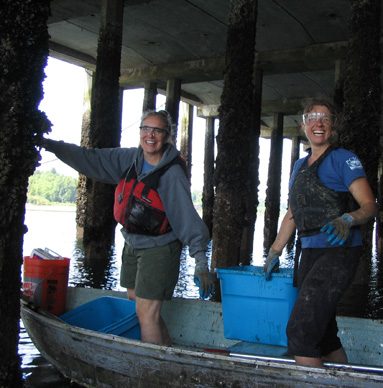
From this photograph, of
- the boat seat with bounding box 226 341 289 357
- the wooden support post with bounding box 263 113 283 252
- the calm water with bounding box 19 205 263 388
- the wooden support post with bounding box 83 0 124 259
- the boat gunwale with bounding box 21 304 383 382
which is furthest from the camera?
the wooden support post with bounding box 263 113 283 252

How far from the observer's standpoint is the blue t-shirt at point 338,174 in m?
3.22

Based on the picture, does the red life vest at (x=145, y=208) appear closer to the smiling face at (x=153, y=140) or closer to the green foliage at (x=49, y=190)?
the smiling face at (x=153, y=140)

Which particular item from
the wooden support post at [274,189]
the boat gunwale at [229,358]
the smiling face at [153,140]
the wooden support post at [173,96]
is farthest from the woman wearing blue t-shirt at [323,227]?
the wooden support post at [274,189]

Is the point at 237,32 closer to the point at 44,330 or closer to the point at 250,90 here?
the point at 250,90

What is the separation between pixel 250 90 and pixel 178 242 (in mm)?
5709

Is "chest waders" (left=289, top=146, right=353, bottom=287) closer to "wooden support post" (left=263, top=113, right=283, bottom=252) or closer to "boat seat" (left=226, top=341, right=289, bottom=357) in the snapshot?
"boat seat" (left=226, top=341, right=289, bottom=357)

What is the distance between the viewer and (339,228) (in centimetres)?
308

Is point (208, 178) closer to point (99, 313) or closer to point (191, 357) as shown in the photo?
point (99, 313)

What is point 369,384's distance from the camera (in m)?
2.90

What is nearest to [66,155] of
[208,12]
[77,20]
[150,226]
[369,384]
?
[150,226]

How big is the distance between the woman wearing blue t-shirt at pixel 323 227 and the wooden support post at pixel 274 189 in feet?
44.8

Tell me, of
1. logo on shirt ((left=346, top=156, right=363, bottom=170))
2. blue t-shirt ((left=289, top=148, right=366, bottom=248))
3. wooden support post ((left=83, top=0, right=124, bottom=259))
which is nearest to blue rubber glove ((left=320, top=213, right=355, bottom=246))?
blue t-shirt ((left=289, top=148, right=366, bottom=248))

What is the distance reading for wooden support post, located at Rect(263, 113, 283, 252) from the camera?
699 inches

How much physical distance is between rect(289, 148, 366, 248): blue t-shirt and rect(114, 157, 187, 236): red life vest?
3.47 ft
